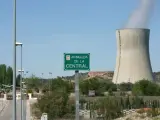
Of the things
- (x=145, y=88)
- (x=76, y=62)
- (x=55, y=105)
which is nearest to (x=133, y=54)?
(x=145, y=88)

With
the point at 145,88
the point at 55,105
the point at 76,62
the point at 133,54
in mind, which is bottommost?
the point at 55,105

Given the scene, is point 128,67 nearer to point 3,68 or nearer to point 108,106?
point 108,106

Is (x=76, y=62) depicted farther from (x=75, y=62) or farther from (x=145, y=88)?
(x=145, y=88)

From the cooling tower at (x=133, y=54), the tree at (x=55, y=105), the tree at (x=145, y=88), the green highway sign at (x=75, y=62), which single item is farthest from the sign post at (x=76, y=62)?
the tree at (x=145, y=88)

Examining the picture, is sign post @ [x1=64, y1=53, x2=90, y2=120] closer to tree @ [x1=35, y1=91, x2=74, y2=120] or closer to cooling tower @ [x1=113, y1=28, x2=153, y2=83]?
tree @ [x1=35, y1=91, x2=74, y2=120]

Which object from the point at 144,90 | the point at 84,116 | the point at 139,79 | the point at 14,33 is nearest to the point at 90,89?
the point at 144,90

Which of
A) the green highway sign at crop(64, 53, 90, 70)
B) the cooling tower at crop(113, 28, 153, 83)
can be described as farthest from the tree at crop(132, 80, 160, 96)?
the green highway sign at crop(64, 53, 90, 70)
